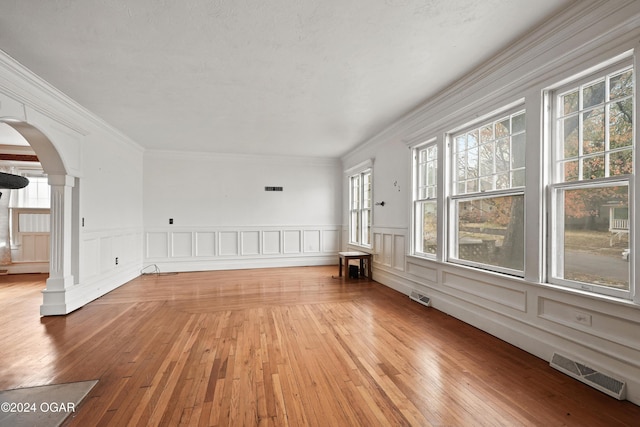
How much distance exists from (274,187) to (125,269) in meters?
3.53

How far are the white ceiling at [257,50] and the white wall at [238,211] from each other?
2.52m

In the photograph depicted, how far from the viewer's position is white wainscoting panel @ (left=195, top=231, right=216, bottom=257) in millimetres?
6801

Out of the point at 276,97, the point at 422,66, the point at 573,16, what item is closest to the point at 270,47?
the point at 276,97

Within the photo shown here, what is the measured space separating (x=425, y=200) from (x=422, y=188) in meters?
0.21

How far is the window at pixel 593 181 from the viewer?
2.05m

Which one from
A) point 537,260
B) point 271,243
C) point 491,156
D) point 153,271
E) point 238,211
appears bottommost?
point 153,271

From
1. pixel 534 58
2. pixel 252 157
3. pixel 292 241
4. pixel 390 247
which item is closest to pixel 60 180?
pixel 252 157

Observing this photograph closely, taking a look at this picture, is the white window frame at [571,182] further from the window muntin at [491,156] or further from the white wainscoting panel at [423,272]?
the white wainscoting panel at [423,272]

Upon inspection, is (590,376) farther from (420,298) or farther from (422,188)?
(422,188)

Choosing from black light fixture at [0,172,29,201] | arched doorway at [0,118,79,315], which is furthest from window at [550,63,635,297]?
arched doorway at [0,118,79,315]

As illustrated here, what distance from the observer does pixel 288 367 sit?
2.37 metres

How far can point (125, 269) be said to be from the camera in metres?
5.57

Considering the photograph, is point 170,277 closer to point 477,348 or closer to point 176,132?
point 176,132

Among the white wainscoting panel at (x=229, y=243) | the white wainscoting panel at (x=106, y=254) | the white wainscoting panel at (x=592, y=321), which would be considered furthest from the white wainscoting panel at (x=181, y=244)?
the white wainscoting panel at (x=592, y=321)
